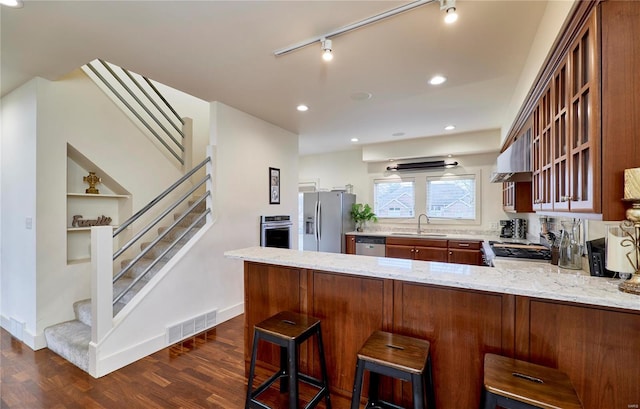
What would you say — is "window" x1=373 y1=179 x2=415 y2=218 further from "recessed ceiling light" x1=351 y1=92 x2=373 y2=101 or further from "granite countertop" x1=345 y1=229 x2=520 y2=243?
"recessed ceiling light" x1=351 y1=92 x2=373 y2=101

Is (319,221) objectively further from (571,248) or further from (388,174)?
(571,248)

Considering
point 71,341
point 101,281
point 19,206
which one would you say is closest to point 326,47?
point 101,281

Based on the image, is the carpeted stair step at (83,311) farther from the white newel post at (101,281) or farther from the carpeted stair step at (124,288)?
the white newel post at (101,281)

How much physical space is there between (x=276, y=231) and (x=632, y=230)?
375 centimetres

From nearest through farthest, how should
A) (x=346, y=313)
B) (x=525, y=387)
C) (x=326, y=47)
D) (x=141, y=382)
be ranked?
(x=525, y=387) → (x=346, y=313) → (x=326, y=47) → (x=141, y=382)

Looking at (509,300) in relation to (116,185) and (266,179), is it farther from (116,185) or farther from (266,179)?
(116,185)

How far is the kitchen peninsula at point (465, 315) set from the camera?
1.29m

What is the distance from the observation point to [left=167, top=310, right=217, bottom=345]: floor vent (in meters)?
2.81

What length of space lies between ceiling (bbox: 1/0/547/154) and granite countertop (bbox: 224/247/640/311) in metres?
1.68

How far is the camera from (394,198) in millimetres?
5848

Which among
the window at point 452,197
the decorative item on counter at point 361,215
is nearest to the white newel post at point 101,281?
the decorative item on counter at point 361,215

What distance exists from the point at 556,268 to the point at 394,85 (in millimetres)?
2211

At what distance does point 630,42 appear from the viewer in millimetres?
1199

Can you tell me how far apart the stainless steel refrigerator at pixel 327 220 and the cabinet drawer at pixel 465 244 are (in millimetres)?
2001
